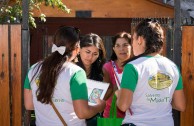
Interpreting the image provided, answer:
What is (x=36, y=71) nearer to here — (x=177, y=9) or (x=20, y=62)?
(x=20, y=62)

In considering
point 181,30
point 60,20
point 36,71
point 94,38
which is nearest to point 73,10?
point 60,20

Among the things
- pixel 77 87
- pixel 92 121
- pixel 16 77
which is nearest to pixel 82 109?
pixel 77 87

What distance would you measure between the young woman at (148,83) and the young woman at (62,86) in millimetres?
318

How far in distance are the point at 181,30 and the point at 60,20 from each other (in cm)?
747

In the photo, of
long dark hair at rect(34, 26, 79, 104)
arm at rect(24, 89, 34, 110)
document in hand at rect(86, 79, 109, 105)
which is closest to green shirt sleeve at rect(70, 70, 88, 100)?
long dark hair at rect(34, 26, 79, 104)

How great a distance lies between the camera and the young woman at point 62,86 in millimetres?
3223

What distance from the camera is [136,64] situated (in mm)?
3184

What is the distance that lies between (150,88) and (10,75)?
166 cm

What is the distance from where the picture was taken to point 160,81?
324cm

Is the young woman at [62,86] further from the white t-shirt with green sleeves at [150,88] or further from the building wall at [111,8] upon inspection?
the building wall at [111,8]

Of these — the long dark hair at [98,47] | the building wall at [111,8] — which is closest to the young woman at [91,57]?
the long dark hair at [98,47]

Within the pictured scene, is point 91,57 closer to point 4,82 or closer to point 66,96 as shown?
point 4,82

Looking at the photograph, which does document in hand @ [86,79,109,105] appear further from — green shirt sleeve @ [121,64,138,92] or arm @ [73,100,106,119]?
green shirt sleeve @ [121,64,138,92]

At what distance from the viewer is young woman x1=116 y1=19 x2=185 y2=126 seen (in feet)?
10.4
